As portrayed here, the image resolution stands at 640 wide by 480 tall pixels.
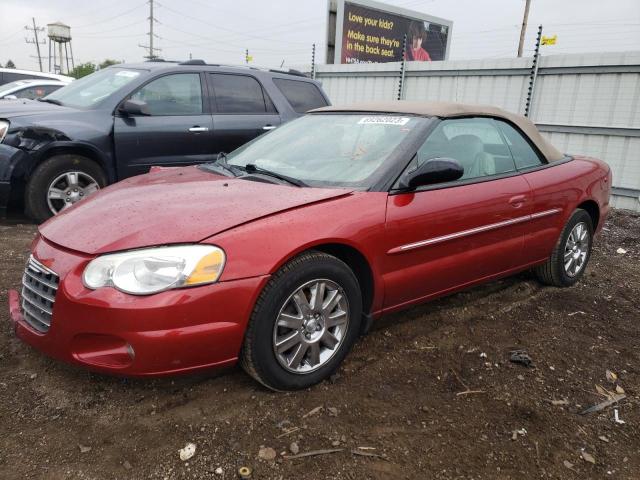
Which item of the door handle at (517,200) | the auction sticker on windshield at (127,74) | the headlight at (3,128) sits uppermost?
the auction sticker on windshield at (127,74)

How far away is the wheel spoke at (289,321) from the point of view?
249 cm

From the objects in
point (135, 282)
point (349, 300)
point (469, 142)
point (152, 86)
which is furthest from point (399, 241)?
point (152, 86)

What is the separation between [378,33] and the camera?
24.6 metres

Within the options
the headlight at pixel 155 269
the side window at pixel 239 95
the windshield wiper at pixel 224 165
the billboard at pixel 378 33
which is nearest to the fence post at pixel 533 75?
the side window at pixel 239 95

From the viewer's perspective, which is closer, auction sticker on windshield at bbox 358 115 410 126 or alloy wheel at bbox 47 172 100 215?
auction sticker on windshield at bbox 358 115 410 126

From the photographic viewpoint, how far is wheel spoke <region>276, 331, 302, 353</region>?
2500 millimetres

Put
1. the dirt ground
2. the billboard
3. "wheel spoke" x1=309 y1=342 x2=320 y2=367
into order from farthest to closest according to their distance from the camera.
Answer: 1. the billboard
2. "wheel spoke" x1=309 y1=342 x2=320 y2=367
3. the dirt ground

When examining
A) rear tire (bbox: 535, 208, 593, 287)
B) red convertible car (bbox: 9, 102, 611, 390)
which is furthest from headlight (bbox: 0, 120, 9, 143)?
rear tire (bbox: 535, 208, 593, 287)

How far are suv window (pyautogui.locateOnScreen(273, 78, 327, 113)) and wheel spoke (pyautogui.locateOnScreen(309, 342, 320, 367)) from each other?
4.62 metres

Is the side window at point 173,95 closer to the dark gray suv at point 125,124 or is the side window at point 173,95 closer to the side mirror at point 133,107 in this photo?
the dark gray suv at point 125,124

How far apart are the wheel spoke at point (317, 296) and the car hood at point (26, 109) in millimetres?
4132

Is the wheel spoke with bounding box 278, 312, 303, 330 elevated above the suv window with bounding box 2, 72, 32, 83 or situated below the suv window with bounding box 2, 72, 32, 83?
below

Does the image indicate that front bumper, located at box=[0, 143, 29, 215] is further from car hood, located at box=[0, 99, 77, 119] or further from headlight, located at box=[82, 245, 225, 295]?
headlight, located at box=[82, 245, 225, 295]

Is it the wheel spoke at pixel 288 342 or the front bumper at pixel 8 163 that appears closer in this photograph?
the wheel spoke at pixel 288 342
